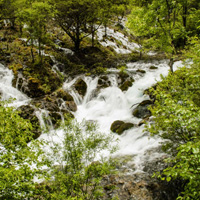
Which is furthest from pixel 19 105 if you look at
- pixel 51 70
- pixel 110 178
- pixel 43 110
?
pixel 110 178

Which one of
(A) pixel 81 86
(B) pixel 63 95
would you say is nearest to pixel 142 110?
(A) pixel 81 86

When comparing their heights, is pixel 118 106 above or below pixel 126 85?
below

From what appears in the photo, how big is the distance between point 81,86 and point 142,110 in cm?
821

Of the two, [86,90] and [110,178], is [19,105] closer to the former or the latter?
[86,90]

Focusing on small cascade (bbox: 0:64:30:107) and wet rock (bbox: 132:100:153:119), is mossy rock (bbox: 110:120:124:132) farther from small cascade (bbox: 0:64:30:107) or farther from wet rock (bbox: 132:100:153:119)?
small cascade (bbox: 0:64:30:107)

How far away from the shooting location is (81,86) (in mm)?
19750

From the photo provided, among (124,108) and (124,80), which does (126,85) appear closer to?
(124,80)

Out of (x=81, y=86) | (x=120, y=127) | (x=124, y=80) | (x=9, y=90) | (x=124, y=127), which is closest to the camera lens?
(x=124, y=127)

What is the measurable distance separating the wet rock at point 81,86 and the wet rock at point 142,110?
22.6ft

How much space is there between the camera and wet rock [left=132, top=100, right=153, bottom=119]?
1455cm

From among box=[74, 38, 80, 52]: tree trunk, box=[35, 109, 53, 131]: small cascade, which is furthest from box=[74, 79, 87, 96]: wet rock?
box=[74, 38, 80, 52]: tree trunk

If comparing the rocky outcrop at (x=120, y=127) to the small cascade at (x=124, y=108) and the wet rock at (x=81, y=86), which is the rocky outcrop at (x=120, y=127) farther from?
the wet rock at (x=81, y=86)

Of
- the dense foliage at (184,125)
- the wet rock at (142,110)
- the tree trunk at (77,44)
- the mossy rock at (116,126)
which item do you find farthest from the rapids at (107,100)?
the tree trunk at (77,44)

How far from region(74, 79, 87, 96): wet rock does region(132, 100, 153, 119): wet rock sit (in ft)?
22.6
